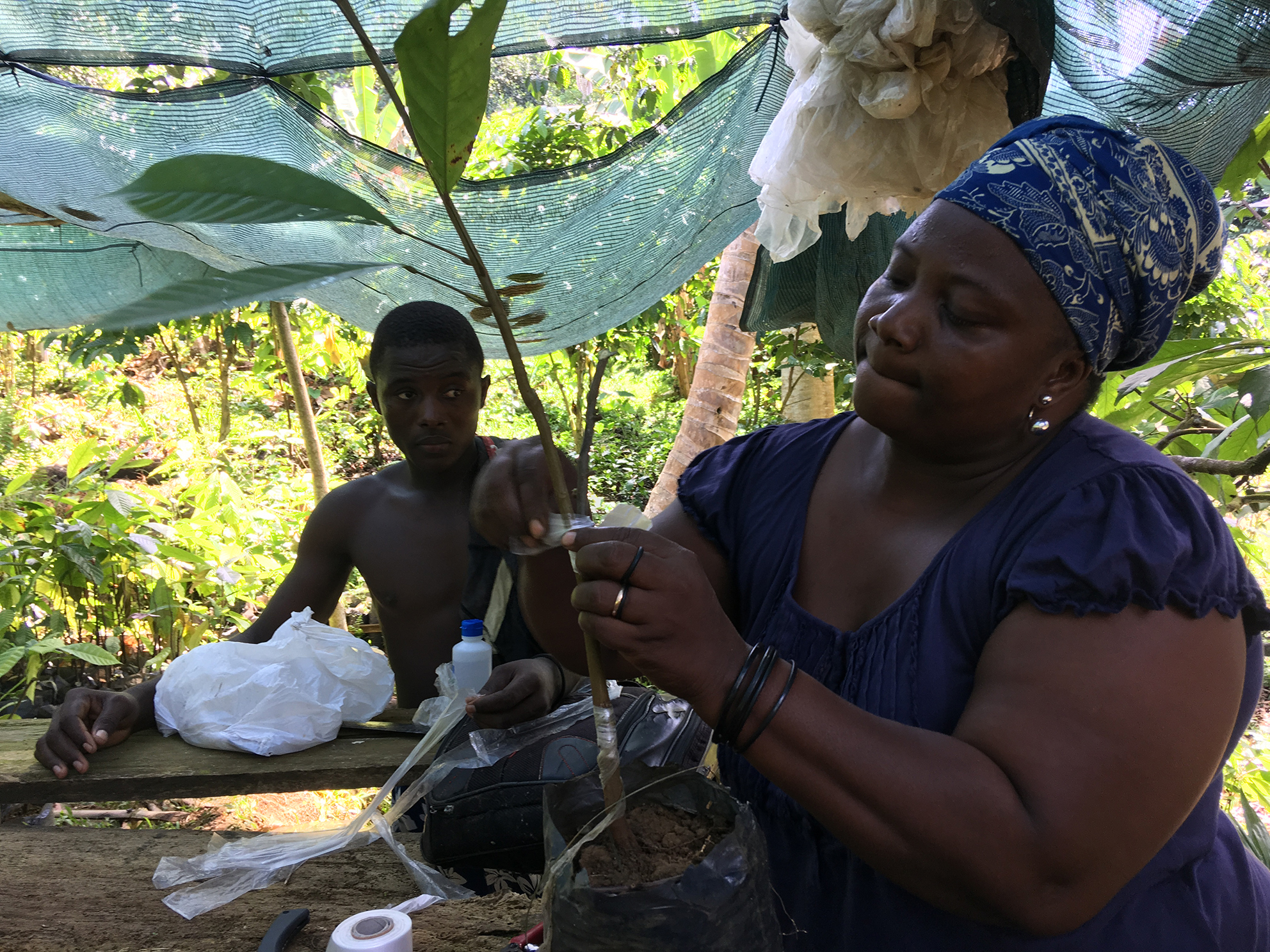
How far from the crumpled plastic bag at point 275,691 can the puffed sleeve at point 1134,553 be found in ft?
5.33

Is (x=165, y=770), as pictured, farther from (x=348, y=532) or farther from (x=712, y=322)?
(x=712, y=322)

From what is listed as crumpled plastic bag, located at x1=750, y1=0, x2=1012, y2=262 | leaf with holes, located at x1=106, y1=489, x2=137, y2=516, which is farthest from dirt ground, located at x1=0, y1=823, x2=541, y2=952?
leaf with holes, located at x1=106, y1=489, x2=137, y2=516

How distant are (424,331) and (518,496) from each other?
1.37 meters

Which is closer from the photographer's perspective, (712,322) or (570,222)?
(570,222)

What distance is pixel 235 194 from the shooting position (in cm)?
70

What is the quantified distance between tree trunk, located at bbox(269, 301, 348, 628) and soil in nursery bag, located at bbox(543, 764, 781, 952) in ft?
12.0

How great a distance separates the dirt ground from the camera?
1.33m

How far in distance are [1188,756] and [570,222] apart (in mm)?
1840

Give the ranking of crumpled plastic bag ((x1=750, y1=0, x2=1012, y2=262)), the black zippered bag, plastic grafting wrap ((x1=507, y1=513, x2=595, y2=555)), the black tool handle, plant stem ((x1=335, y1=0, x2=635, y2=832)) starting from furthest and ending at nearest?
the black zippered bag → crumpled plastic bag ((x1=750, y1=0, x2=1012, y2=262)) → the black tool handle → plastic grafting wrap ((x1=507, y1=513, x2=595, y2=555)) → plant stem ((x1=335, y1=0, x2=635, y2=832))

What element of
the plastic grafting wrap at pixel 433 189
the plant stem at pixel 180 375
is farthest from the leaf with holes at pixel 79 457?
the plastic grafting wrap at pixel 433 189

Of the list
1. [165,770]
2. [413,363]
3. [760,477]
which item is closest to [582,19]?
[413,363]

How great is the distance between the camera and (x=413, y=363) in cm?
230

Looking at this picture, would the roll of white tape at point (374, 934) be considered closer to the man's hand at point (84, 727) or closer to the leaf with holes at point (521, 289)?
the leaf with holes at point (521, 289)

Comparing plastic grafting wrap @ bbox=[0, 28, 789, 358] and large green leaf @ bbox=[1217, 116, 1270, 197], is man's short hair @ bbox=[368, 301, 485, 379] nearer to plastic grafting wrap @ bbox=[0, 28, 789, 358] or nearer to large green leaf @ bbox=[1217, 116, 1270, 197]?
plastic grafting wrap @ bbox=[0, 28, 789, 358]
